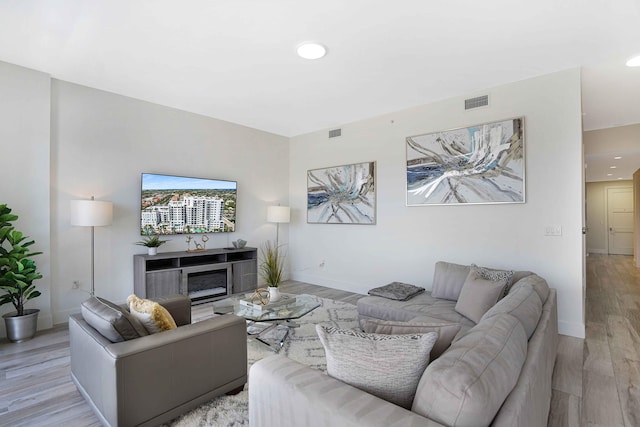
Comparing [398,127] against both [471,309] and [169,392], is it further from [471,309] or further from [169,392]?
[169,392]

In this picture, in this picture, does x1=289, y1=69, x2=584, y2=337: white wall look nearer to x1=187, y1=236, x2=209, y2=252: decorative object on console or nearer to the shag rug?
the shag rug

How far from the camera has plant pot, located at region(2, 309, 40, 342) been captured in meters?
3.04

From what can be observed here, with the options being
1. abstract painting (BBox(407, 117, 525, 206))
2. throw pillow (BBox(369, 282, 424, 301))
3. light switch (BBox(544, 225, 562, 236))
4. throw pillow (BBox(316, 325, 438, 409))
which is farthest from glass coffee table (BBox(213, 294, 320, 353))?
light switch (BBox(544, 225, 562, 236))

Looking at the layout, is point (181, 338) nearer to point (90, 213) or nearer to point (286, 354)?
point (286, 354)

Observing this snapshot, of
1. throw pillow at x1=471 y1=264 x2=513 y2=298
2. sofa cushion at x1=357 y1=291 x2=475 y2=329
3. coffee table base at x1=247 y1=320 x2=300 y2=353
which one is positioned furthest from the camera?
coffee table base at x1=247 y1=320 x2=300 y2=353

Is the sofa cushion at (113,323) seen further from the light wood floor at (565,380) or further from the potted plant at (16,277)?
the potted plant at (16,277)

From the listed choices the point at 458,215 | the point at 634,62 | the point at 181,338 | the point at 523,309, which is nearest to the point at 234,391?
the point at 181,338

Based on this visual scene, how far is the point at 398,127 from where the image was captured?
461 cm

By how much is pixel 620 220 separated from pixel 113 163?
13685 mm

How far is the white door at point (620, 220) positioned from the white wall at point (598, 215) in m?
0.12

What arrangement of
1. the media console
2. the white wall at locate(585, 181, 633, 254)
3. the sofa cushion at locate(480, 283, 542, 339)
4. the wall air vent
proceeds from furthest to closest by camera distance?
the white wall at locate(585, 181, 633, 254) → the wall air vent → the media console → the sofa cushion at locate(480, 283, 542, 339)

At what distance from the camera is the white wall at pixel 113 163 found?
361 cm

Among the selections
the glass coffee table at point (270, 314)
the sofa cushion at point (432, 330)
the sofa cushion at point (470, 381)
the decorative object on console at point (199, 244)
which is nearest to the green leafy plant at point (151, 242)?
the decorative object on console at point (199, 244)

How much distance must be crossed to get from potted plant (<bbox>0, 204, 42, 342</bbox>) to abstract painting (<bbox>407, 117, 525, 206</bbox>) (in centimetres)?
442
